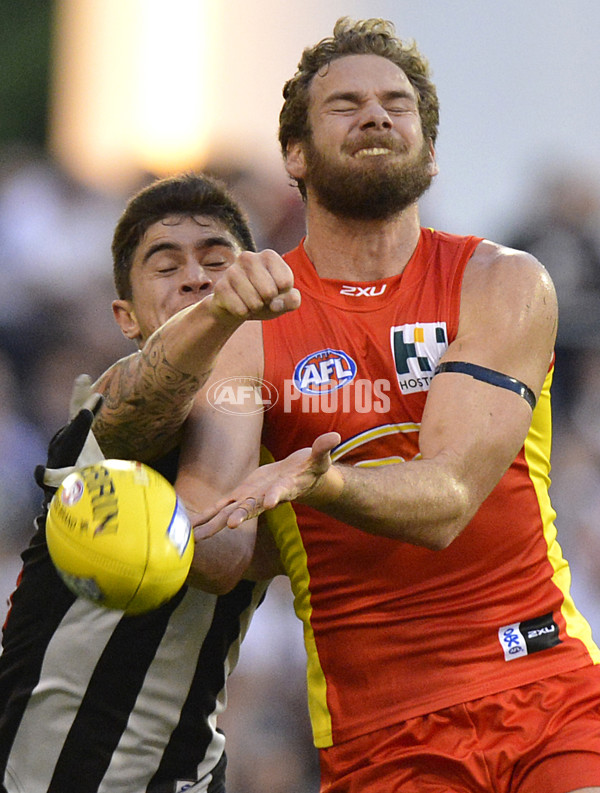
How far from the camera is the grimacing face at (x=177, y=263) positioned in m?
4.28

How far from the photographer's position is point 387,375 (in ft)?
11.8

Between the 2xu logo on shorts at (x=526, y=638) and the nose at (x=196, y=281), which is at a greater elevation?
the nose at (x=196, y=281)

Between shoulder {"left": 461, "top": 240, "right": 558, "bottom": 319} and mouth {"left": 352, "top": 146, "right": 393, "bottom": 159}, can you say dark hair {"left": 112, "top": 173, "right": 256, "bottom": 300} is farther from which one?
shoulder {"left": 461, "top": 240, "right": 558, "bottom": 319}

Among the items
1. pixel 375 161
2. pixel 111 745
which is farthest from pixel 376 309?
pixel 111 745

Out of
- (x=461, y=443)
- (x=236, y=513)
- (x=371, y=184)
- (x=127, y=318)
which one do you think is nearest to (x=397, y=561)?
(x=461, y=443)

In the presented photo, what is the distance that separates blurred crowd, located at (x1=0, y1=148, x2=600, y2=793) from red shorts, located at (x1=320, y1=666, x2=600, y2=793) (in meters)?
3.00

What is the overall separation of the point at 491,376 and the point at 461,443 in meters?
0.28

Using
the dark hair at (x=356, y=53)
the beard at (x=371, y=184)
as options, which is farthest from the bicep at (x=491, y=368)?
the dark hair at (x=356, y=53)

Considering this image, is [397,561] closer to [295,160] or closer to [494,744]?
[494,744]

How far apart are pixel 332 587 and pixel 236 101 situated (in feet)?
17.7

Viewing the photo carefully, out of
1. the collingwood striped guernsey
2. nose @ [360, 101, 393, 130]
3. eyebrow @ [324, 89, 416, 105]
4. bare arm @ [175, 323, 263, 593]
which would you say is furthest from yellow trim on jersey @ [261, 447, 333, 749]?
eyebrow @ [324, 89, 416, 105]

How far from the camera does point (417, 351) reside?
11.9ft

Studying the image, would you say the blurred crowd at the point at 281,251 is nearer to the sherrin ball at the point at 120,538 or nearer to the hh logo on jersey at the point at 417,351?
the hh logo on jersey at the point at 417,351

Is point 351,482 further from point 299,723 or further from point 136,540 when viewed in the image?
point 299,723
